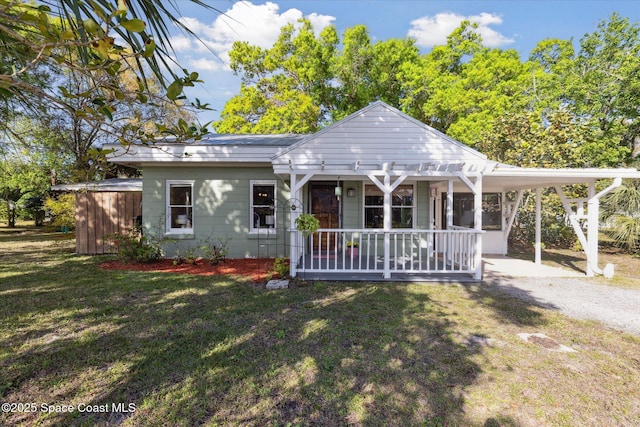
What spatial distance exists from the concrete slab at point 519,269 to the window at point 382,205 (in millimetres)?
2418

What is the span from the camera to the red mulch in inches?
291

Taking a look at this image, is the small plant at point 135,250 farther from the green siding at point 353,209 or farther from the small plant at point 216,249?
the green siding at point 353,209

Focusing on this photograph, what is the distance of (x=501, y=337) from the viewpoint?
13.1 ft

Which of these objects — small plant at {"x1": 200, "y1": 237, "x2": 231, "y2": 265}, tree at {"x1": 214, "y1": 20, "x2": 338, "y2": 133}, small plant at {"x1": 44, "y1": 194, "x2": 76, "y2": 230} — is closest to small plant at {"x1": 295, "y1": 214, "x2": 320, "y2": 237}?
small plant at {"x1": 200, "y1": 237, "x2": 231, "y2": 265}

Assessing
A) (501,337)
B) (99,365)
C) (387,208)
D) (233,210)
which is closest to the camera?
(99,365)

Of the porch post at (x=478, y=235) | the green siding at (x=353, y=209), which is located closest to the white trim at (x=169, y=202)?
the green siding at (x=353, y=209)

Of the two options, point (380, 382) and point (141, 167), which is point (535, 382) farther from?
point (141, 167)

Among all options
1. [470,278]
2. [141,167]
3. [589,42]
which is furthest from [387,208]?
[589,42]

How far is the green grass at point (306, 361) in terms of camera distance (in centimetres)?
254

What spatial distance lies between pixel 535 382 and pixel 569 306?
3.14 metres

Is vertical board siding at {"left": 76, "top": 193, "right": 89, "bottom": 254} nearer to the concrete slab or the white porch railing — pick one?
the white porch railing

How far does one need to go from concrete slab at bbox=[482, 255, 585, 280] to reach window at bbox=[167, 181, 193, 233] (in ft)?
26.5

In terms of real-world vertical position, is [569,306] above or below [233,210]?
below

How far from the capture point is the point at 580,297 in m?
5.77
